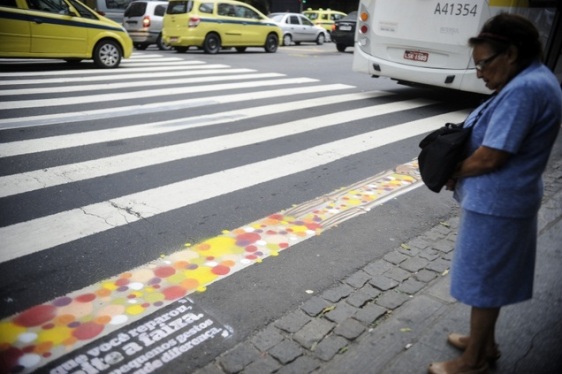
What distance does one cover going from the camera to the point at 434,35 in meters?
8.05

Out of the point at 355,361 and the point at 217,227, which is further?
the point at 217,227

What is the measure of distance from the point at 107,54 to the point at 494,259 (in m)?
12.0

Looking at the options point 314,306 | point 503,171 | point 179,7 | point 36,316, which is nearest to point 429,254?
point 314,306

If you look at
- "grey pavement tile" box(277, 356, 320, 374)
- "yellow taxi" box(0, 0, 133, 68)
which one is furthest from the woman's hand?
"yellow taxi" box(0, 0, 133, 68)

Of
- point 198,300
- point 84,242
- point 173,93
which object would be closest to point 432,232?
point 198,300

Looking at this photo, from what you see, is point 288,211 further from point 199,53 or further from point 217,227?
point 199,53

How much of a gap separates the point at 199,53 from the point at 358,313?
15.9 m

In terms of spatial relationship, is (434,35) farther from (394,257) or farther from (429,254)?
(394,257)

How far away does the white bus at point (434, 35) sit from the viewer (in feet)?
24.7

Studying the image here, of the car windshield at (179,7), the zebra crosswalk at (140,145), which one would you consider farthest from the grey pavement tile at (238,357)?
the car windshield at (179,7)

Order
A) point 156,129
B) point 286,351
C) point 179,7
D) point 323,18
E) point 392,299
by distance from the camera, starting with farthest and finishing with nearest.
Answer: point 323,18 → point 179,7 → point 156,129 → point 392,299 → point 286,351

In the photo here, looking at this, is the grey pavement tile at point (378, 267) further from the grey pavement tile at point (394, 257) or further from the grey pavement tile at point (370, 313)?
the grey pavement tile at point (370, 313)

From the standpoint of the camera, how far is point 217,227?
3.93 metres

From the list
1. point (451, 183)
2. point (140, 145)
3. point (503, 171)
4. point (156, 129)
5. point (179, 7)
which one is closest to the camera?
point (503, 171)
